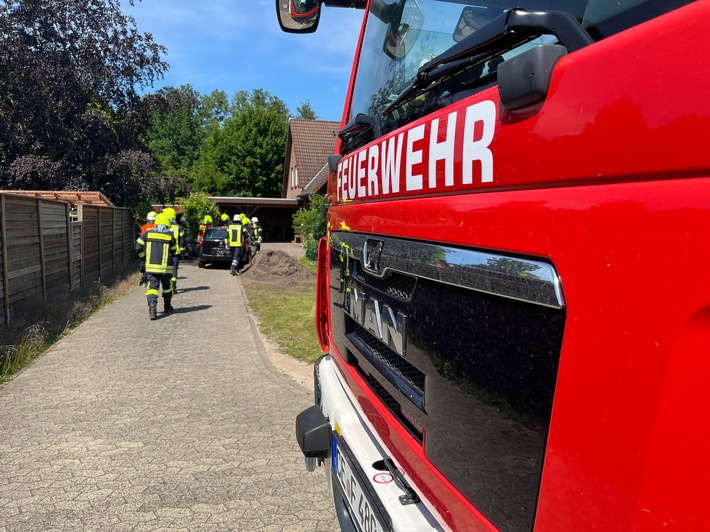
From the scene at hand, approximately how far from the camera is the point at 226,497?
3.28 m

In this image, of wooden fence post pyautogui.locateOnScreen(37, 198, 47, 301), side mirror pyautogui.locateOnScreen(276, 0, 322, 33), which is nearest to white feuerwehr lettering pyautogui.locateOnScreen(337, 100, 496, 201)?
side mirror pyautogui.locateOnScreen(276, 0, 322, 33)

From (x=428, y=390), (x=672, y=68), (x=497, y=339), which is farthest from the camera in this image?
(x=428, y=390)

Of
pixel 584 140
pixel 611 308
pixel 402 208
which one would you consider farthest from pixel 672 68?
pixel 402 208

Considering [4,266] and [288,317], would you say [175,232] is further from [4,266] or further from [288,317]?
[4,266]

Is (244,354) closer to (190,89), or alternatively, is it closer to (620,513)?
(620,513)

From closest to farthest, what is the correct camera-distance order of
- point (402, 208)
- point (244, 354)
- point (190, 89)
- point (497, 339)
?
point (497, 339)
point (402, 208)
point (244, 354)
point (190, 89)

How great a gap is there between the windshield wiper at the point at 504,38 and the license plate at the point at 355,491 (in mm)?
1328

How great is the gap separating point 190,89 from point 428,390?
7228cm

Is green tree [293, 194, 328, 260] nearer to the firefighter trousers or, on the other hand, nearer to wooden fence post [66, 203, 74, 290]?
wooden fence post [66, 203, 74, 290]

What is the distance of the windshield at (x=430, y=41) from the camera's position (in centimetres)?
108

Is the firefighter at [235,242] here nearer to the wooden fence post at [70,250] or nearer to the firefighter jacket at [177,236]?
the firefighter jacket at [177,236]

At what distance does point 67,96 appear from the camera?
21578mm

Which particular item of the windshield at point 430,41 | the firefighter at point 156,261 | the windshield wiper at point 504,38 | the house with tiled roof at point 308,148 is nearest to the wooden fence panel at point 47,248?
the firefighter at point 156,261

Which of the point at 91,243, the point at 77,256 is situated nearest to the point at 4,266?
the point at 77,256
